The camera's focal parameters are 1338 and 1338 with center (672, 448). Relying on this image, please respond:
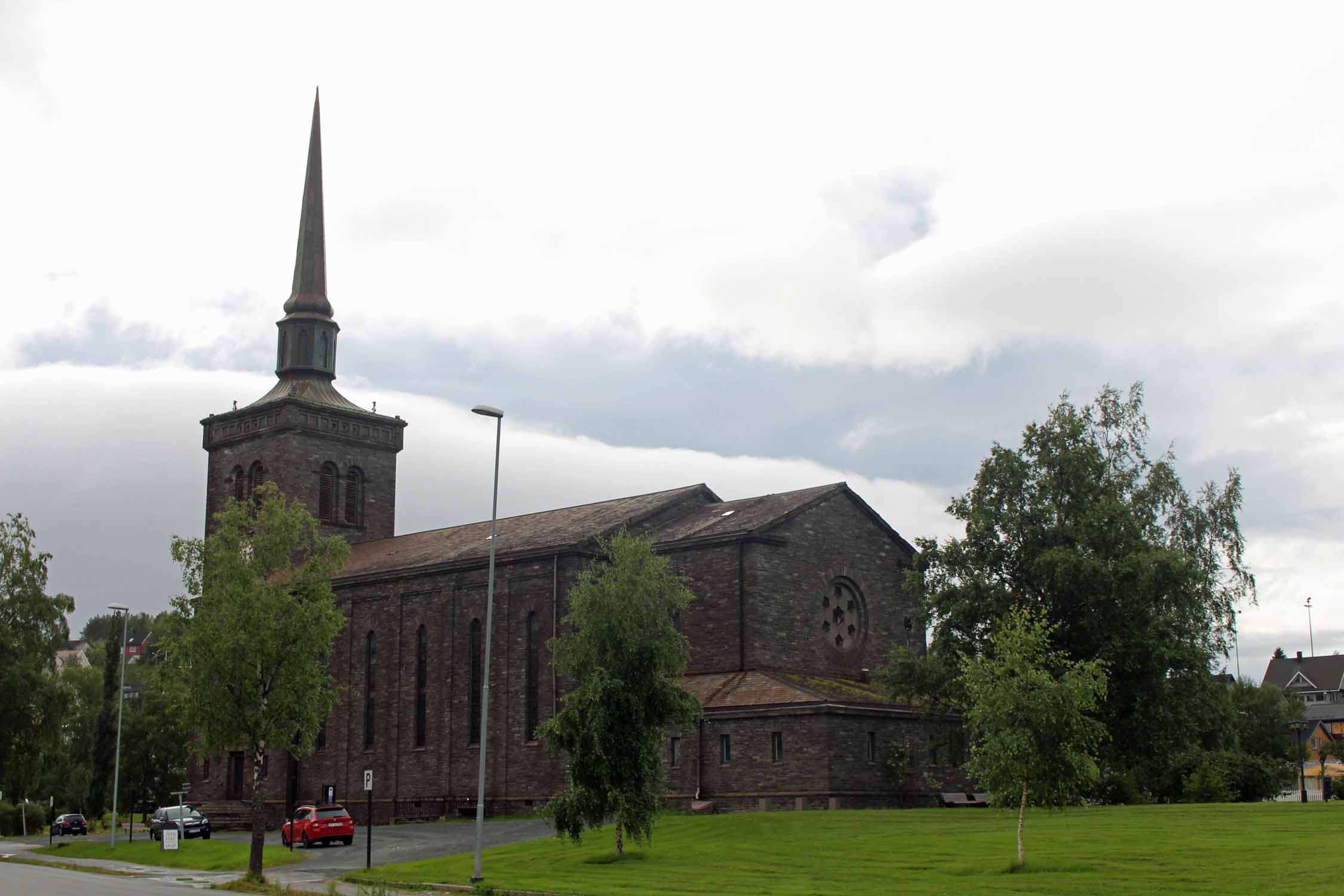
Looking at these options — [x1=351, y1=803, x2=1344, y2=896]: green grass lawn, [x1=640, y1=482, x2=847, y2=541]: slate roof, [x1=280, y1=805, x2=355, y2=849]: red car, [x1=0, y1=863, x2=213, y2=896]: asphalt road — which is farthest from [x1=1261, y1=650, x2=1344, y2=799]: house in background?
[x1=0, y1=863, x2=213, y2=896]: asphalt road

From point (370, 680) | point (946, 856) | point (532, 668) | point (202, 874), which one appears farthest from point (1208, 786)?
point (370, 680)

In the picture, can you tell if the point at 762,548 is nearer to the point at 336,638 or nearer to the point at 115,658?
the point at 336,638

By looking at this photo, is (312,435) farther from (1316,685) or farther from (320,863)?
(1316,685)

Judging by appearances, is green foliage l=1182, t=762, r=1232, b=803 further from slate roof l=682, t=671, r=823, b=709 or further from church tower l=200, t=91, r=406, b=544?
church tower l=200, t=91, r=406, b=544

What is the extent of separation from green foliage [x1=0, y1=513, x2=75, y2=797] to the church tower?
35.7 ft

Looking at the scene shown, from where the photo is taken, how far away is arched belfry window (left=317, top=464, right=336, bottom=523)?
70.7 m

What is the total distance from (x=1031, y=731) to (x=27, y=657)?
50.1 meters

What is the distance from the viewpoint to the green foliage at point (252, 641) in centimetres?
3556

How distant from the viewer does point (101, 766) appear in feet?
226

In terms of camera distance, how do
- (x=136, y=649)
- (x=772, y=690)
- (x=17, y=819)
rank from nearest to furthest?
(x=772, y=690)
(x=17, y=819)
(x=136, y=649)

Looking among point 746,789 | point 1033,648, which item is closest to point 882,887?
point 1033,648

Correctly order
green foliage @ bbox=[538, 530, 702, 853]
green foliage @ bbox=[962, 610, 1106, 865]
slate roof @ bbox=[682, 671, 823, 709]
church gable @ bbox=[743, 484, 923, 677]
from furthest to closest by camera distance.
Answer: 1. church gable @ bbox=[743, 484, 923, 677]
2. slate roof @ bbox=[682, 671, 823, 709]
3. green foliage @ bbox=[538, 530, 702, 853]
4. green foliage @ bbox=[962, 610, 1106, 865]

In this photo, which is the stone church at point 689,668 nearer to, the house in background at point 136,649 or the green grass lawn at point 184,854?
the green grass lawn at point 184,854

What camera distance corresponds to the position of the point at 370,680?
60.5 meters
